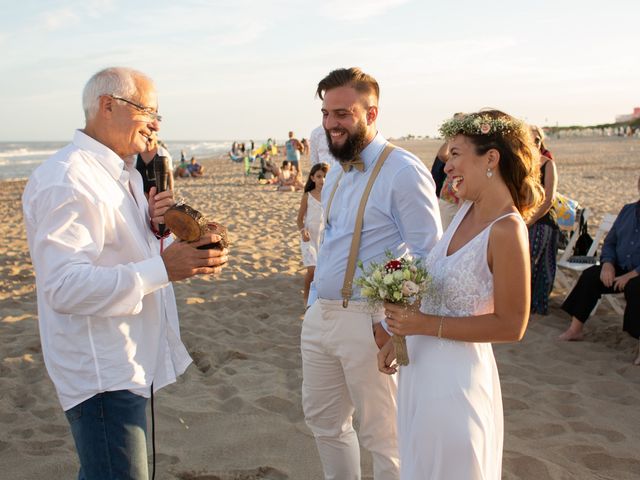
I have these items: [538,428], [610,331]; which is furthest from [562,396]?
[610,331]

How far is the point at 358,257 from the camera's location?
2.95m

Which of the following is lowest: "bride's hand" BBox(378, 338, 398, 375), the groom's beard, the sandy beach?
the sandy beach

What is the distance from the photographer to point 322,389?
10.1ft

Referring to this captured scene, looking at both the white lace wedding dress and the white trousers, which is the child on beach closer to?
the white trousers

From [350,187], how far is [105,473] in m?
1.66

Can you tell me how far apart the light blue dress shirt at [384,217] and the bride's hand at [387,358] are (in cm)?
35

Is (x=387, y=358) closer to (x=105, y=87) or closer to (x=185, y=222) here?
(x=185, y=222)

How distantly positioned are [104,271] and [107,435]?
0.62 m

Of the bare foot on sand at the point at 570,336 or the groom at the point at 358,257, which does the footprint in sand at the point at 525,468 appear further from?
the bare foot on sand at the point at 570,336

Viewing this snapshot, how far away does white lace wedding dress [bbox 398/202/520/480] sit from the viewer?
2.23 m

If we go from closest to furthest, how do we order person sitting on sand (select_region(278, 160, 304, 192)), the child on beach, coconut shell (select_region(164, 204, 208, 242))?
coconut shell (select_region(164, 204, 208, 242)), the child on beach, person sitting on sand (select_region(278, 160, 304, 192))

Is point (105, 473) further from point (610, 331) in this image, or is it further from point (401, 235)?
point (610, 331)

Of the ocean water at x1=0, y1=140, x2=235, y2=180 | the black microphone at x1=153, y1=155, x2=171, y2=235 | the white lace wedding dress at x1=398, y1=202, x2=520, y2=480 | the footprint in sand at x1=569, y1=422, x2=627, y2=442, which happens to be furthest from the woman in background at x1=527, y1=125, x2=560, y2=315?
the ocean water at x1=0, y1=140, x2=235, y2=180

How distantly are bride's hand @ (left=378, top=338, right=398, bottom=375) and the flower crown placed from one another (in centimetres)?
91
